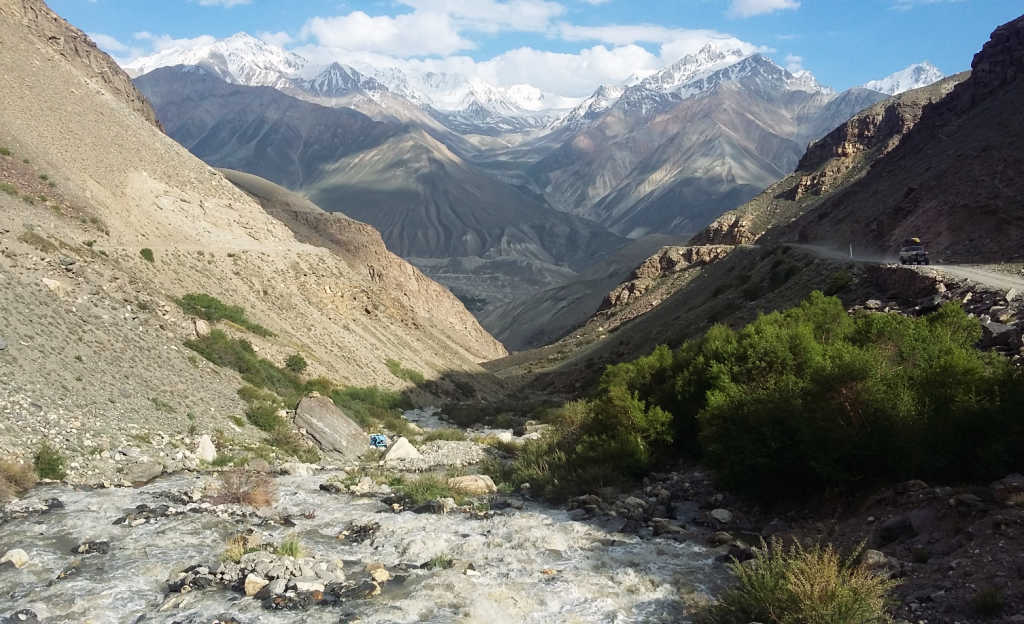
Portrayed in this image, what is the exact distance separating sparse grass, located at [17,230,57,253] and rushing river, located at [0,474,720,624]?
1322cm

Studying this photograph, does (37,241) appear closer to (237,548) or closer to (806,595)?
(237,548)

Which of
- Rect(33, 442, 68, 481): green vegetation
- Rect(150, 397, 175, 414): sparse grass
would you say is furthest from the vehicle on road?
Rect(33, 442, 68, 481): green vegetation

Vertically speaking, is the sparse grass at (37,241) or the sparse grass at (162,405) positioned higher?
the sparse grass at (37,241)

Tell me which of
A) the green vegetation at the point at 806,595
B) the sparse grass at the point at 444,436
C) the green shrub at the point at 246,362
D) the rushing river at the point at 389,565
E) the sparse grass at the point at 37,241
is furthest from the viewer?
the sparse grass at the point at 444,436

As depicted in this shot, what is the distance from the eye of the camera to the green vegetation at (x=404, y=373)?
3850 centimetres

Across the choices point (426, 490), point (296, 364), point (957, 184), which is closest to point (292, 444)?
point (426, 490)

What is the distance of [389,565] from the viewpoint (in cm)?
1187

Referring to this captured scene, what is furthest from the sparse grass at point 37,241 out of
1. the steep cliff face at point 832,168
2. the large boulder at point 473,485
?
the steep cliff face at point 832,168

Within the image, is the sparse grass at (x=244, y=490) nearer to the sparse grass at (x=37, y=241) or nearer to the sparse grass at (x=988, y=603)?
the sparse grass at (x=988, y=603)

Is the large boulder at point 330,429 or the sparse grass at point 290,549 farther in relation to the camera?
the large boulder at point 330,429

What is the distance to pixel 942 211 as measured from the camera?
3953 cm

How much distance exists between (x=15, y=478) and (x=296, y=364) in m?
15.4

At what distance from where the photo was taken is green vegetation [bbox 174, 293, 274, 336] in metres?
28.5

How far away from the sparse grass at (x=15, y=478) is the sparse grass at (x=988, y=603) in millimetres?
16128
